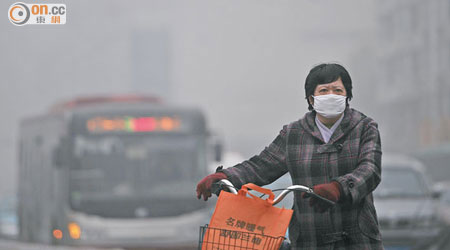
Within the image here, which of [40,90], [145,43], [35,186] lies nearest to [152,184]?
[35,186]

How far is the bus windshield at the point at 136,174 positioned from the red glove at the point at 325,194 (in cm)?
1017

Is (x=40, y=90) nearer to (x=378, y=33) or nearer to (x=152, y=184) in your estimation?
(x=378, y=33)

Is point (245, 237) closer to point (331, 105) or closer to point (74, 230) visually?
point (331, 105)

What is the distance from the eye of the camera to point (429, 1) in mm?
56406

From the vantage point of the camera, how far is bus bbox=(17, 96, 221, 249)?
13039 millimetres

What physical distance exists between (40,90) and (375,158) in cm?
A: 9813

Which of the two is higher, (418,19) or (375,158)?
(418,19)

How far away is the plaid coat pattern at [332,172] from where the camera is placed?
330 cm

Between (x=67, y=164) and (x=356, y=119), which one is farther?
(x=67, y=164)

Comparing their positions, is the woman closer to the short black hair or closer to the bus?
the short black hair

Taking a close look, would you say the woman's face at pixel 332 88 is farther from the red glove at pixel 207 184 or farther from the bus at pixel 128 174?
the bus at pixel 128 174

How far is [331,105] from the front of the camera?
3.38 meters

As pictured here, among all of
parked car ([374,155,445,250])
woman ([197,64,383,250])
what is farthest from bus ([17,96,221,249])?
woman ([197,64,383,250])

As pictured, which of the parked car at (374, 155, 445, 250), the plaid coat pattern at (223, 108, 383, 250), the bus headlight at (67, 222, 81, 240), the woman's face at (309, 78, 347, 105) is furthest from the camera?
the bus headlight at (67, 222, 81, 240)
